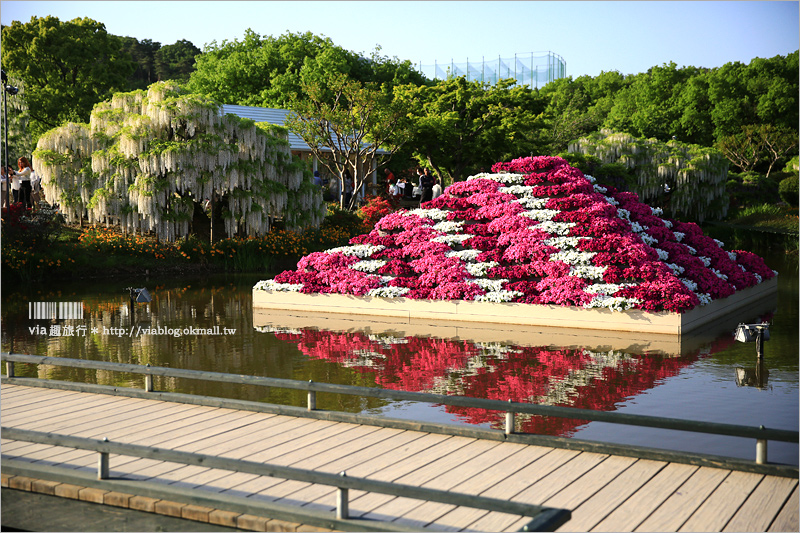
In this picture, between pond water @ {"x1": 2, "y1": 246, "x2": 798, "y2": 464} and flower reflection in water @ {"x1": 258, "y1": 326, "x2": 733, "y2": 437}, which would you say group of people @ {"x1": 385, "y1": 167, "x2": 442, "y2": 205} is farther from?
flower reflection in water @ {"x1": 258, "y1": 326, "x2": 733, "y2": 437}

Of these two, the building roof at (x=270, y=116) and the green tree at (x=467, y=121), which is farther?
the building roof at (x=270, y=116)

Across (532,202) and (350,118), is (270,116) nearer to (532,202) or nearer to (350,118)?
(350,118)

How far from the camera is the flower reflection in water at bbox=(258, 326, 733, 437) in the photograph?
9719 mm

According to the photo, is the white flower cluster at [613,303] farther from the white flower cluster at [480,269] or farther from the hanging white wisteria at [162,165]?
the hanging white wisteria at [162,165]

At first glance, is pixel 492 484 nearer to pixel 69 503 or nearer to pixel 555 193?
pixel 69 503

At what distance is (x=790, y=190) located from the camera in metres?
39.7

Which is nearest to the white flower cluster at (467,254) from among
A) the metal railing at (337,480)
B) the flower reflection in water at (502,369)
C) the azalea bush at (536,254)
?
the azalea bush at (536,254)

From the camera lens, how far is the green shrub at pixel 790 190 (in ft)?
129

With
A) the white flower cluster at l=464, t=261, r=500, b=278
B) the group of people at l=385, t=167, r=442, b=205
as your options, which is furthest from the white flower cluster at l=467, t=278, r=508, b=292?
the group of people at l=385, t=167, r=442, b=205

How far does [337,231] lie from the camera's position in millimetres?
30250

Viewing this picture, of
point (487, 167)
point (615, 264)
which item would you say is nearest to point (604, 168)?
point (487, 167)

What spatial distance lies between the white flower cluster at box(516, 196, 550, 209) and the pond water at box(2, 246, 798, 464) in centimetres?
410

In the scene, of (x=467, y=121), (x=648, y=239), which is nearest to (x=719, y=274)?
(x=648, y=239)

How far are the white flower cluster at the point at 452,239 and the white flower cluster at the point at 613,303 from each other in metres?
3.81
